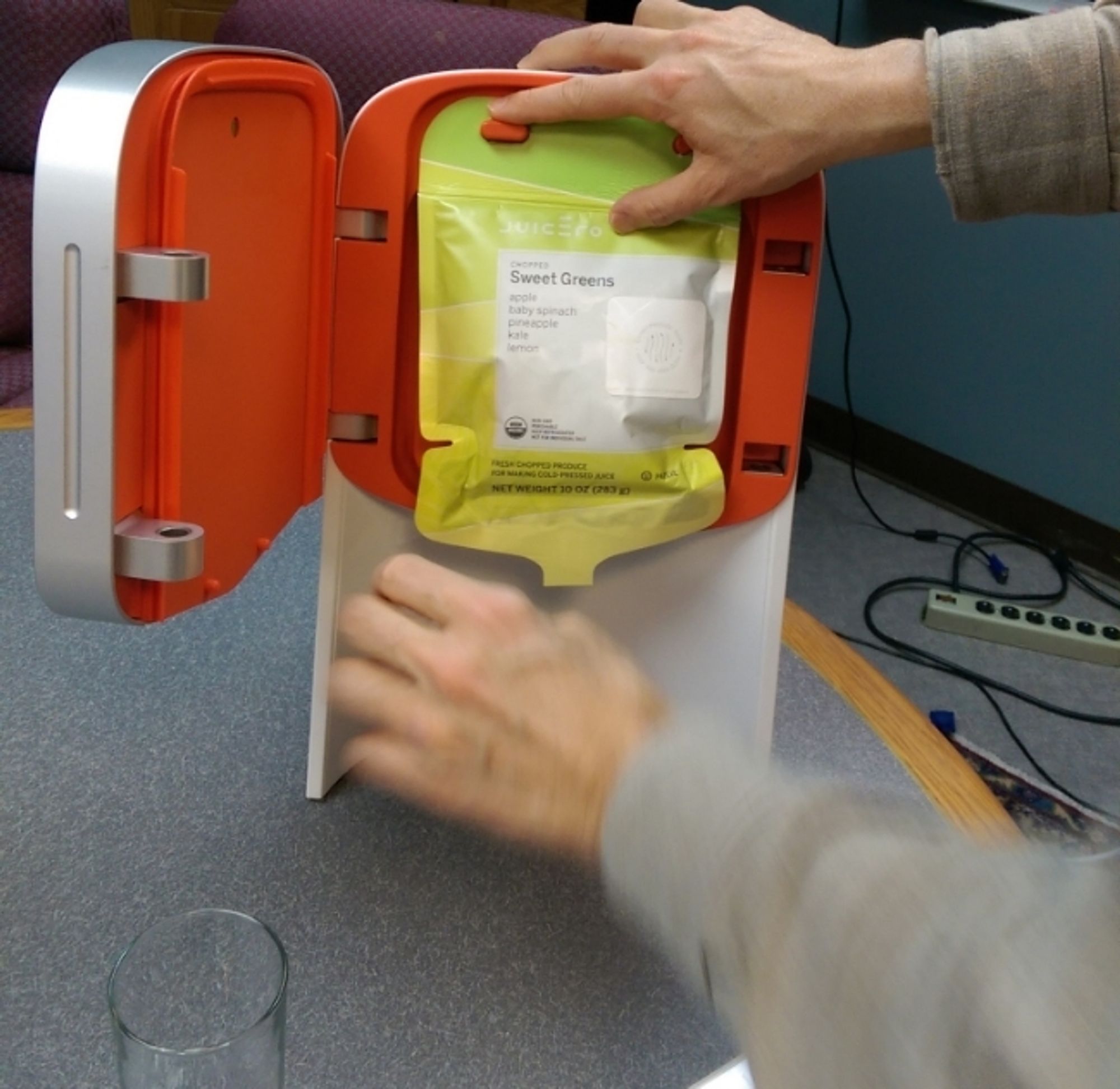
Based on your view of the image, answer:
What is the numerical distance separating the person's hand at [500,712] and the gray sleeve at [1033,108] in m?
0.41

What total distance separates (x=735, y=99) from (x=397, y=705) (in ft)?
1.35

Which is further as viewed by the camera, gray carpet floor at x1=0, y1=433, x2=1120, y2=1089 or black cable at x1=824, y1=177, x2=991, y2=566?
black cable at x1=824, y1=177, x2=991, y2=566

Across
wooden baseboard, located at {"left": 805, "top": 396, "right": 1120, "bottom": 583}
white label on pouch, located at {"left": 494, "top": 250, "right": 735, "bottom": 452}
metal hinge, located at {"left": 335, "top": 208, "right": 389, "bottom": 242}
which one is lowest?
wooden baseboard, located at {"left": 805, "top": 396, "right": 1120, "bottom": 583}

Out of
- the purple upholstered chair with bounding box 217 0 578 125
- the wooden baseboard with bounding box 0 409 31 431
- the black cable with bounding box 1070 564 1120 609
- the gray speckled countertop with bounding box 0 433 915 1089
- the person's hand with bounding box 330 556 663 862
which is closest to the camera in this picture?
the person's hand with bounding box 330 556 663 862

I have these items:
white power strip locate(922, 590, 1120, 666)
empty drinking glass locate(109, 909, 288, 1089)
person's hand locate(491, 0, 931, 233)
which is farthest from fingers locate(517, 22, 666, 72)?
white power strip locate(922, 590, 1120, 666)

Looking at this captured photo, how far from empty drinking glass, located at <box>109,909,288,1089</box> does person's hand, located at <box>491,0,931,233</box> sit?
1.37ft

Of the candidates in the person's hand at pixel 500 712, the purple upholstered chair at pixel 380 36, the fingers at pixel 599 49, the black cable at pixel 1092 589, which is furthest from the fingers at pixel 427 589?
the black cable at pixel 1092 589

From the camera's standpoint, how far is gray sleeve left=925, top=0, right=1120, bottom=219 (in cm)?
64

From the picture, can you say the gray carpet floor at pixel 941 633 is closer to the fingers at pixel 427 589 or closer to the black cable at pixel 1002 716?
the black cable at pixel 1002 716

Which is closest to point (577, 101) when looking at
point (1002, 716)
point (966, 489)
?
point (1002, 716)

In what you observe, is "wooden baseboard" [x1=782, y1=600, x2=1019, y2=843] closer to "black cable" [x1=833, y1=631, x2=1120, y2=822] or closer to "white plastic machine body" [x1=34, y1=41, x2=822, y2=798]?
"white plastic machine body" [x1=34, y1=41, x2=822, y2=798]

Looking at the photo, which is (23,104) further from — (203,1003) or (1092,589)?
(1092,589)

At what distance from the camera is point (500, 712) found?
0.43 m

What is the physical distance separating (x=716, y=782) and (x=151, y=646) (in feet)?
1.73
